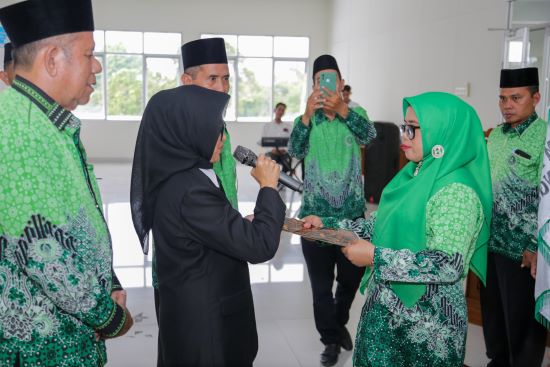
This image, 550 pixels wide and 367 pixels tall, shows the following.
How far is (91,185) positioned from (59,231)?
0.26 m

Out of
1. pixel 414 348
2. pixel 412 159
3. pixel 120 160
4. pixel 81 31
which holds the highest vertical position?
pixel 81 31

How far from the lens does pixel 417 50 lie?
8570 mm

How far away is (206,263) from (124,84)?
12809 millimetres

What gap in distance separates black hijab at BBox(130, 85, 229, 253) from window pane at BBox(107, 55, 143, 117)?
12.5 metres

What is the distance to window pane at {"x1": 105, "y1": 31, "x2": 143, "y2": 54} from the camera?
1345 cm

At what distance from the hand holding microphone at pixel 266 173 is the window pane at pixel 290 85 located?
41.7 ft

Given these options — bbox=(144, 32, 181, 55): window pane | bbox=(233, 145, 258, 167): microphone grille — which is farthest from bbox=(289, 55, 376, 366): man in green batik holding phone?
bbox=(144, 32, 181, 55): window pane

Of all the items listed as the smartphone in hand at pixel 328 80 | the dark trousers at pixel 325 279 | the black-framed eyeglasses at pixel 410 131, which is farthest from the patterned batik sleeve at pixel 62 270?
the smartphone in hand at pixel 328 80

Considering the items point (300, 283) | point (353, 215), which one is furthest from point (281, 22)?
point (353, 215)

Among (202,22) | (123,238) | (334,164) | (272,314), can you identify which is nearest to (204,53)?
(334,164)

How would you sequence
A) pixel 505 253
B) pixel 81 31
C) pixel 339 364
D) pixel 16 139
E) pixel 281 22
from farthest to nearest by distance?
pixel 281 22 → pixel 339 364 → pixel 505 253 → pixel 81 31 → pixel 16 139

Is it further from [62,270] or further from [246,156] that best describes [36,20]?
[246,156]

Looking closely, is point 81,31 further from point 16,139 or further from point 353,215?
point 353,215

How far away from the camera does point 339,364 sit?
329 cm
